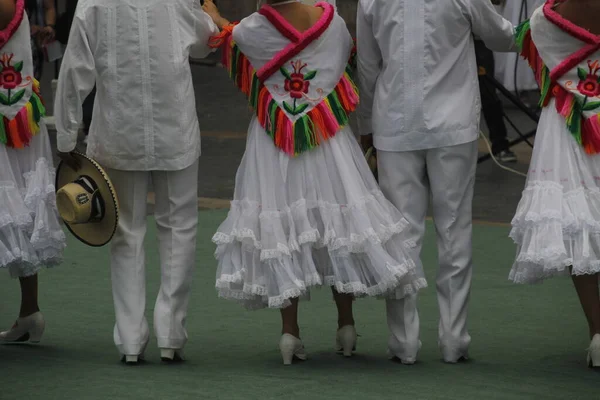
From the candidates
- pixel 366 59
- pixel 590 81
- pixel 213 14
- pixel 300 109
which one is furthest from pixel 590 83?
pixel 213 14

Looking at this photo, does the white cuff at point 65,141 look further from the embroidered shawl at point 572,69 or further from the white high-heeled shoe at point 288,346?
the embroidered shawl at point 572,69

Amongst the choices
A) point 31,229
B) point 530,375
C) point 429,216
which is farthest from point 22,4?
point 429,216

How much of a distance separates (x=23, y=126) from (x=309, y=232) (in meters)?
A: 1.58

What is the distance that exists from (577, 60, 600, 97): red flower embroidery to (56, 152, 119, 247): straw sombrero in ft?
7.29

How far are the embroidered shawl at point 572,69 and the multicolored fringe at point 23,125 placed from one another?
2487mm

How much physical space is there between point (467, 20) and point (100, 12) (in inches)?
67.9

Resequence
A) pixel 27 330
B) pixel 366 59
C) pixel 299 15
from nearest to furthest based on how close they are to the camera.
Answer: pixel 299 15
pixel 366 59
pixel 27 330

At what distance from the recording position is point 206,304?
8172 millimetres

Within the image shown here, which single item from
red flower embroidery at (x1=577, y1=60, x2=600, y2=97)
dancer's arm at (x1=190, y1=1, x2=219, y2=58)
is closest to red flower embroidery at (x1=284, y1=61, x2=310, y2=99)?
dancer's arm at (x1=190, y1=1, x2=219, y2=58)

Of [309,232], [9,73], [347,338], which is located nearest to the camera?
[309,232]

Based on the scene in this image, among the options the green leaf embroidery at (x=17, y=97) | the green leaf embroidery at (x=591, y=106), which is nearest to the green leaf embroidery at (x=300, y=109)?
the green leaf embroidery at (x=591, y=106)

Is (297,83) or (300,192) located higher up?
(297,83)

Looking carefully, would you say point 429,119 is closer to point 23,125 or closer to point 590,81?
point 590,81

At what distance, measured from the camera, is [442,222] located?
675 cm
